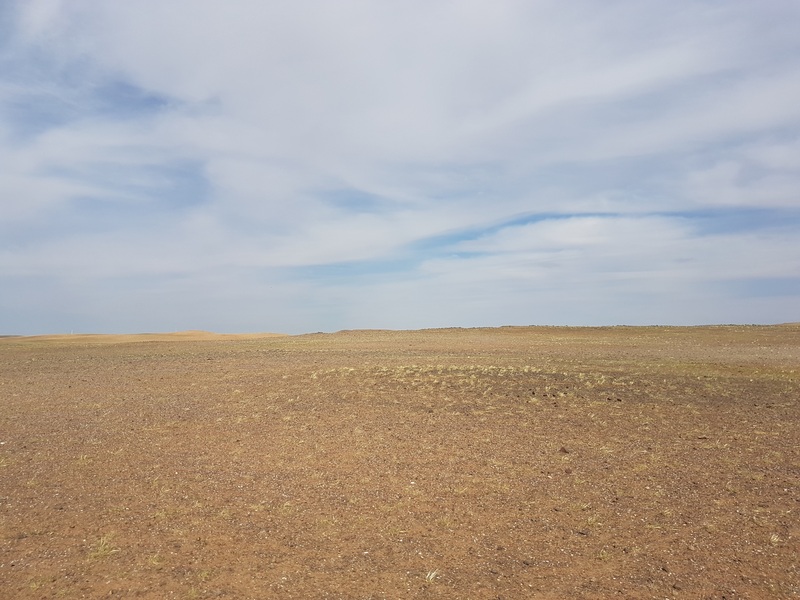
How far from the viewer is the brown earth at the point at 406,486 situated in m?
6.52

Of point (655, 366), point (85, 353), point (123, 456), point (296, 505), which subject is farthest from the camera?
point (85, 353)

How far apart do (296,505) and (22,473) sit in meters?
5.59

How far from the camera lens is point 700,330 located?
155ft

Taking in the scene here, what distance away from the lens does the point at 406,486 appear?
31.9ft

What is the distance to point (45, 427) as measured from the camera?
46.6 ft

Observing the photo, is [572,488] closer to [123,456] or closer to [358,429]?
[358,429]

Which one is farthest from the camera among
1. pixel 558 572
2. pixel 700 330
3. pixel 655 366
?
pixel 700 330

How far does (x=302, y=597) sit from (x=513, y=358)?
70.8 feet

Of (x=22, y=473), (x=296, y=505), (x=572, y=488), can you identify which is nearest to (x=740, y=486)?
(x=572, y=488)

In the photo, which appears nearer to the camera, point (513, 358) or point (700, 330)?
point (513, 358)

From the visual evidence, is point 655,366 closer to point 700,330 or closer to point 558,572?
point 558,572

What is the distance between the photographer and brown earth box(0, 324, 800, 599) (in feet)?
21.4

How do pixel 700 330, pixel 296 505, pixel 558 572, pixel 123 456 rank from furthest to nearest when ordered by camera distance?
pixel 700 330, pixel 123 456, pixel 296 505, pixel 558 572

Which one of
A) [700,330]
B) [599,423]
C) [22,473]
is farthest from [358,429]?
[700,330]
